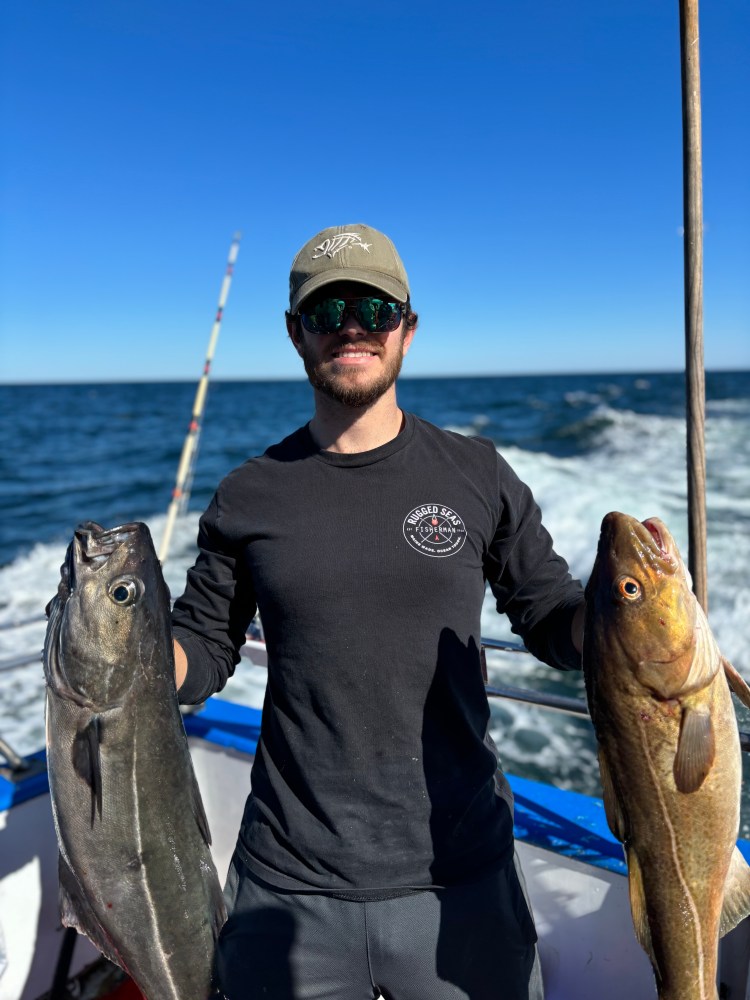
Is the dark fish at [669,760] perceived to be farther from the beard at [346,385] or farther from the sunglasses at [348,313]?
the sunglasses at [348,313]

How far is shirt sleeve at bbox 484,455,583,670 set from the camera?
2.12 meters

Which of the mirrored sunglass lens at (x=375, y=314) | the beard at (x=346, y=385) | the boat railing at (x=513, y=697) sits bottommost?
the boat railing at (x=513, y=697)

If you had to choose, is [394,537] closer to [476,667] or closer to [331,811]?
[476,667]

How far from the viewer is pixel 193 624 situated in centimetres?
225

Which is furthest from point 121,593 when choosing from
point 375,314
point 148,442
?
point 148,442

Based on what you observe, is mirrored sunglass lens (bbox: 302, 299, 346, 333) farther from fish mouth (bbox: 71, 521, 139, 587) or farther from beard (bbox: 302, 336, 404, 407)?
fish mouth (bbox: 71, 521, 139, 587)

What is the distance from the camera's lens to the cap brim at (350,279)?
6.79 feet

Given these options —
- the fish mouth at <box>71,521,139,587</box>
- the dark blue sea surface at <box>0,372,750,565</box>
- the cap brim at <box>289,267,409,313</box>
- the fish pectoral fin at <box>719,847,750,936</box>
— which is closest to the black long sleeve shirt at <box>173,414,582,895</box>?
the fish mouth at <box>71,521,139,587</box>

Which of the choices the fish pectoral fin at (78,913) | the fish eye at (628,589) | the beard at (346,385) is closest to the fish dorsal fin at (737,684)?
the fish eye at (628,589)

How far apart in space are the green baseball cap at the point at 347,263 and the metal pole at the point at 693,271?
33.0 inches

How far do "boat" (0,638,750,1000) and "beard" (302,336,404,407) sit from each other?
105 centimetres

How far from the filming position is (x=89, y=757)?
1985mm

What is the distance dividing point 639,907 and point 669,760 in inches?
14.5

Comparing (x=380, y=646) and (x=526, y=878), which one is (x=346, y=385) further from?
(x=526, y=878)
